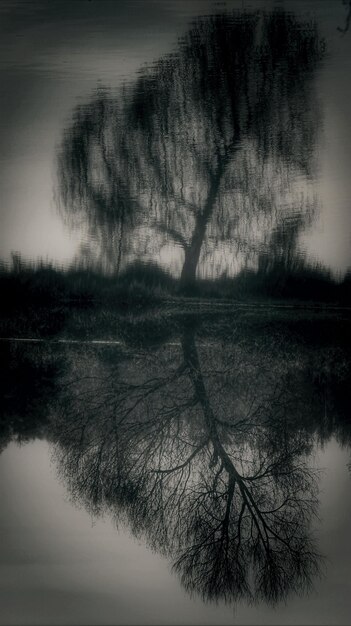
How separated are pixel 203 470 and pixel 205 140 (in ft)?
4.40

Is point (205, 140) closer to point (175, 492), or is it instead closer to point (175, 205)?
point (175, 205)

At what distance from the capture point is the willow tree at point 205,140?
6.68 ft

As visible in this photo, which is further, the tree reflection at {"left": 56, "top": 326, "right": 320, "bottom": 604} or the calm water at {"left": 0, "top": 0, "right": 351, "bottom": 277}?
the calm water at {"left": 0, "top": 0, "right": 351, "bottom": 277}

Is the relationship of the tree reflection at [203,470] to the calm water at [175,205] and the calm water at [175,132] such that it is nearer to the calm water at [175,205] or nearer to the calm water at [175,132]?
the calm water at [175,205]

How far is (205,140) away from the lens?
2127 mm

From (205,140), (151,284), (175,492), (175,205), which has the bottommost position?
(175,492)

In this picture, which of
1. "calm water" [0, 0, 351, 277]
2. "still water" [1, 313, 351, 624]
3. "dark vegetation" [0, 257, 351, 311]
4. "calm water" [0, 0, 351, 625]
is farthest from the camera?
"dark vegetation" [0, 257, 351, 311]

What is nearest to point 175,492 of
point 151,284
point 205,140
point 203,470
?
point 203,470

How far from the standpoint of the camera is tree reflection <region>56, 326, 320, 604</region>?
0.87 m

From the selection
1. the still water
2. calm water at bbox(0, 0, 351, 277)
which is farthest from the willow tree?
the still water

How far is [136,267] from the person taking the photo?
2.19 meters

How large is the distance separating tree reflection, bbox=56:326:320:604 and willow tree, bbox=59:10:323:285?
0.84 metres

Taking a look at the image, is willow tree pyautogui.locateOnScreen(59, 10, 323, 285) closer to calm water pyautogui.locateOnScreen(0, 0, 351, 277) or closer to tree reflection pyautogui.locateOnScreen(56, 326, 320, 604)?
calm water pyautogui.locateOnScreen(0, 0, 351, 277)

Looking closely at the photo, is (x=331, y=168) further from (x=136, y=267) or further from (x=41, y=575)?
(x=41, y=575)
